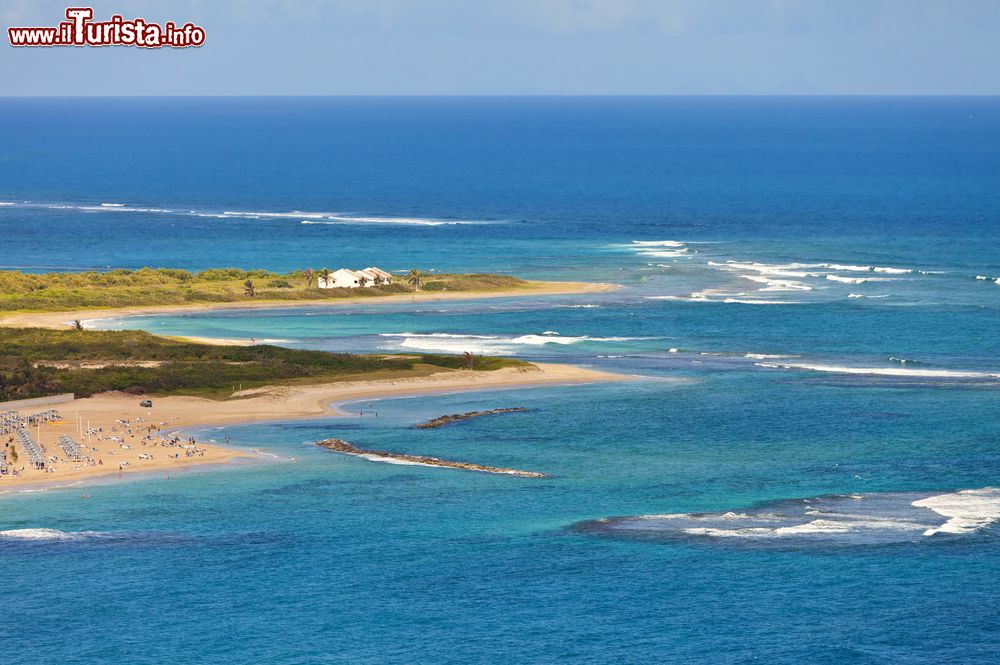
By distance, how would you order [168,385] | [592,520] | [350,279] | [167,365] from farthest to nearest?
[350,279], [167,365], [168,385], [592,520]

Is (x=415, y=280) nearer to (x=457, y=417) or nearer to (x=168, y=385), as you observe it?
(x=168, y=385)

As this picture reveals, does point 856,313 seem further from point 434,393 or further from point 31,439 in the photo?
point 31,439

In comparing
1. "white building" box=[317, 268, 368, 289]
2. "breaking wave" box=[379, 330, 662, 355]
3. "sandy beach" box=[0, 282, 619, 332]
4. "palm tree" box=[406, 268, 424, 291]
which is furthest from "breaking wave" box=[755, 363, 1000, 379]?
"white building" box=[317, 268, 368, 289]

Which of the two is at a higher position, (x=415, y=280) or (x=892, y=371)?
(x=415, y=280)

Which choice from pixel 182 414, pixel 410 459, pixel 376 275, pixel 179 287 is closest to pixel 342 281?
pixel 376 275

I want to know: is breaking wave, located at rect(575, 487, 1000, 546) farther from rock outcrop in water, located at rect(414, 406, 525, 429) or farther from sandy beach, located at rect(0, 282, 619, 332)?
sandy beach, located at rect(0, 282, 619, 332)


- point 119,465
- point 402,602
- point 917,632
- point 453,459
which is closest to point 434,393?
point 453,459
